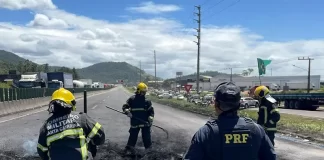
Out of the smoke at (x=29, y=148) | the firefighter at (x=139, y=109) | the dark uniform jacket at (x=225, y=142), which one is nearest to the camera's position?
the dark uniform jacket at (x=225, y=142)

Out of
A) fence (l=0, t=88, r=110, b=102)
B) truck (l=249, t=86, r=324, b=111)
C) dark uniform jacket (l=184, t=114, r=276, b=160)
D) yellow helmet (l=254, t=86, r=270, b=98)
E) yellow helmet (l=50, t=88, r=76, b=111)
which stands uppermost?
yellow helmet (l=50, t=88, r=76, b=111)

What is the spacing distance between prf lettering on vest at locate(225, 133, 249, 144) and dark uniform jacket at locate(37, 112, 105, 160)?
5.42ft

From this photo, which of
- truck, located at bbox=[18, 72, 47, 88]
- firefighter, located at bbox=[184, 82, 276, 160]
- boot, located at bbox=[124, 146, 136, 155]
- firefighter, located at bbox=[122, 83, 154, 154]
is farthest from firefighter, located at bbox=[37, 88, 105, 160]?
truck, located at bbox=[18, 72, 47, 88]

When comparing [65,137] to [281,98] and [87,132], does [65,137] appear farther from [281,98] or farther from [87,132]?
[281,98]

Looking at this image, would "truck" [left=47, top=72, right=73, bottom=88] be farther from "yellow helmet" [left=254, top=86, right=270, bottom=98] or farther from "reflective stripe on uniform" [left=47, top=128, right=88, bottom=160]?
"reflective stripe on uniform" [left=47, top=128, right=88, bottom=160]

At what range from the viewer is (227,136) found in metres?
3.05

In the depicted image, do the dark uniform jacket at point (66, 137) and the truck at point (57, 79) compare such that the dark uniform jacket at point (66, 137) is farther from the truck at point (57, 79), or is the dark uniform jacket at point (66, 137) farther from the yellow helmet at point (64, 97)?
the truck at point (57, 79)

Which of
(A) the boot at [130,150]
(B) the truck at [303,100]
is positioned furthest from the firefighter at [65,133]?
(B) the truck at [303,100]

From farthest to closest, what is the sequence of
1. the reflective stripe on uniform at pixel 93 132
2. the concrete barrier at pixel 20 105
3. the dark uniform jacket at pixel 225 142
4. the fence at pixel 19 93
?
the fence at pixel 19 93 < the concrete barrier at pixel 20 105 < the reflective stripe on uniform at pixel 93 132 < the dark uniform jacket at pixel 225 142

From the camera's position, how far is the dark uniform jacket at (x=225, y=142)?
10.00ft

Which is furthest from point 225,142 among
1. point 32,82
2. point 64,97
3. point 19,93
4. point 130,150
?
point 32,82

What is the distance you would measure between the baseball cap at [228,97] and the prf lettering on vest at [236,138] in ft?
0.74

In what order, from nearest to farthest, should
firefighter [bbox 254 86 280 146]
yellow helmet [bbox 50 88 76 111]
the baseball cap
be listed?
the baseball cap < yellow helmet [bbox 50 88 76 111] < firefighter [bbox 254 86 280 146]

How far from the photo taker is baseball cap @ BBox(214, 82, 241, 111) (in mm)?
3172
